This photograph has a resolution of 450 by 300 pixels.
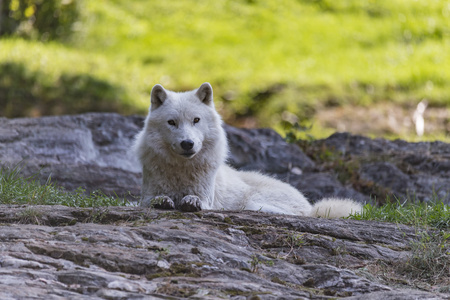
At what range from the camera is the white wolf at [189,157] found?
18.6ft

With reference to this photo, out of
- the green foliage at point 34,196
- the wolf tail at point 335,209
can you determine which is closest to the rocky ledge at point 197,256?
the green foliage at point 34,196

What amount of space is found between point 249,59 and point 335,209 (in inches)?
419

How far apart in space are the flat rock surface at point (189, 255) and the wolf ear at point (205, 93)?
174 centimetres

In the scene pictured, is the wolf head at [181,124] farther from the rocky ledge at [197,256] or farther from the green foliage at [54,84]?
the green foliage at [54,84]

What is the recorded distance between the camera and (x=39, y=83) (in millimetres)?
13383

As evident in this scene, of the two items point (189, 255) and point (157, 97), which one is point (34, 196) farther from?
point (189, 255)

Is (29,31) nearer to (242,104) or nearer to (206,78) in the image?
(206,78)

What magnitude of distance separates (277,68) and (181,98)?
10.1 metres

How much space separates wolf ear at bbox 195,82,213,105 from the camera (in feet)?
20.1

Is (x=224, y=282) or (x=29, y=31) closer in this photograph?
(x=224, y=282)

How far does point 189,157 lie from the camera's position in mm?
5535

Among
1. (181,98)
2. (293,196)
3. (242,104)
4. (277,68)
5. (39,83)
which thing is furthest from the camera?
(277,68)

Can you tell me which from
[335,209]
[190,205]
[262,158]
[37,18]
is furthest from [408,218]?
[37,18]

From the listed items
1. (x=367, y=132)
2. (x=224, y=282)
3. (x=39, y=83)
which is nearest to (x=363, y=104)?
(x=367, y=132)
